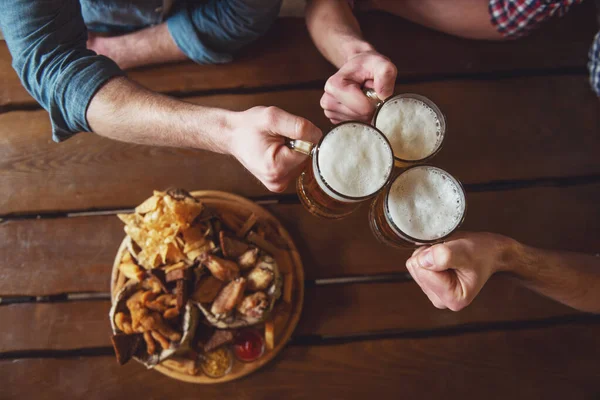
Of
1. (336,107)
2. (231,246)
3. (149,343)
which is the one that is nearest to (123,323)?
(149,343)

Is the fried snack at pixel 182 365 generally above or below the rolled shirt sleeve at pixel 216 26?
below

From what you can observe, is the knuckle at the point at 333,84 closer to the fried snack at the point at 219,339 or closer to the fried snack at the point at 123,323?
the fried snack at the point at 219,339

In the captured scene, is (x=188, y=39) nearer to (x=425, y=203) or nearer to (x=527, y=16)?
(x=425, y=203)

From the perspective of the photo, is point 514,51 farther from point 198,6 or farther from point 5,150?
point 5,150

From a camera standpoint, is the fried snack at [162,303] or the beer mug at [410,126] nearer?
the beer mug at [410,126]

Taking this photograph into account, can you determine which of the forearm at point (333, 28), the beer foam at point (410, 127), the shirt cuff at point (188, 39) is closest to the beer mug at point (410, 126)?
the beer foam at point (410, 127)

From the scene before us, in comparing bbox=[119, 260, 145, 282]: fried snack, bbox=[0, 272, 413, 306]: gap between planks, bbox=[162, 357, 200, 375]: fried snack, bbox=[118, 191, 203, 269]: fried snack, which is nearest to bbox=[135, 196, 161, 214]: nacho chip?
bbox=[118, 191, 203, 269]: fried snack
